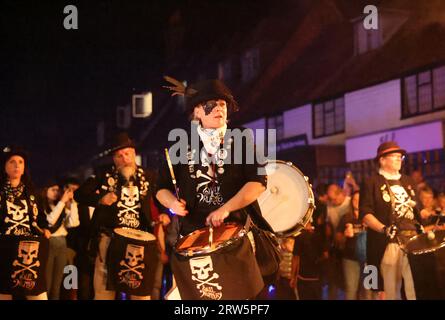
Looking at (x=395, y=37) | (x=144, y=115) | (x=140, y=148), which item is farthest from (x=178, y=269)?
(x=144, y=115)

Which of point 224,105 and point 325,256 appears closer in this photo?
point 224,105

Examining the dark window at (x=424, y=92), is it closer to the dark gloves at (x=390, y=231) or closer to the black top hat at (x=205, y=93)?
the dark gloves at (x=390, y=231)

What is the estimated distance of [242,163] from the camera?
5301mm

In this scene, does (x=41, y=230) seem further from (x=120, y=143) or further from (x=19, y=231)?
(x=120, y=143)

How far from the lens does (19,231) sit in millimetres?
8156

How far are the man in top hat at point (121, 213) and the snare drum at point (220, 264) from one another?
130 inches

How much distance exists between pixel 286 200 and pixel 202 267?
2.33m

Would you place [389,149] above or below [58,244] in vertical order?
above

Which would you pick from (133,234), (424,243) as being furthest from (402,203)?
(133,234)

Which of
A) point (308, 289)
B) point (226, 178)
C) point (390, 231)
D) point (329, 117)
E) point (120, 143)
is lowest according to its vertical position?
point (308, 289)

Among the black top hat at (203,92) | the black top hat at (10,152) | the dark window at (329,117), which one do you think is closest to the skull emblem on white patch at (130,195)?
the black top hat at (10,152)

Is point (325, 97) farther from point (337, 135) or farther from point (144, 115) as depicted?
point (144, 115)

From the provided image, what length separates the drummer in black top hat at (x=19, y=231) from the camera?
8094mm

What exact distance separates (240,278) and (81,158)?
146 feet
